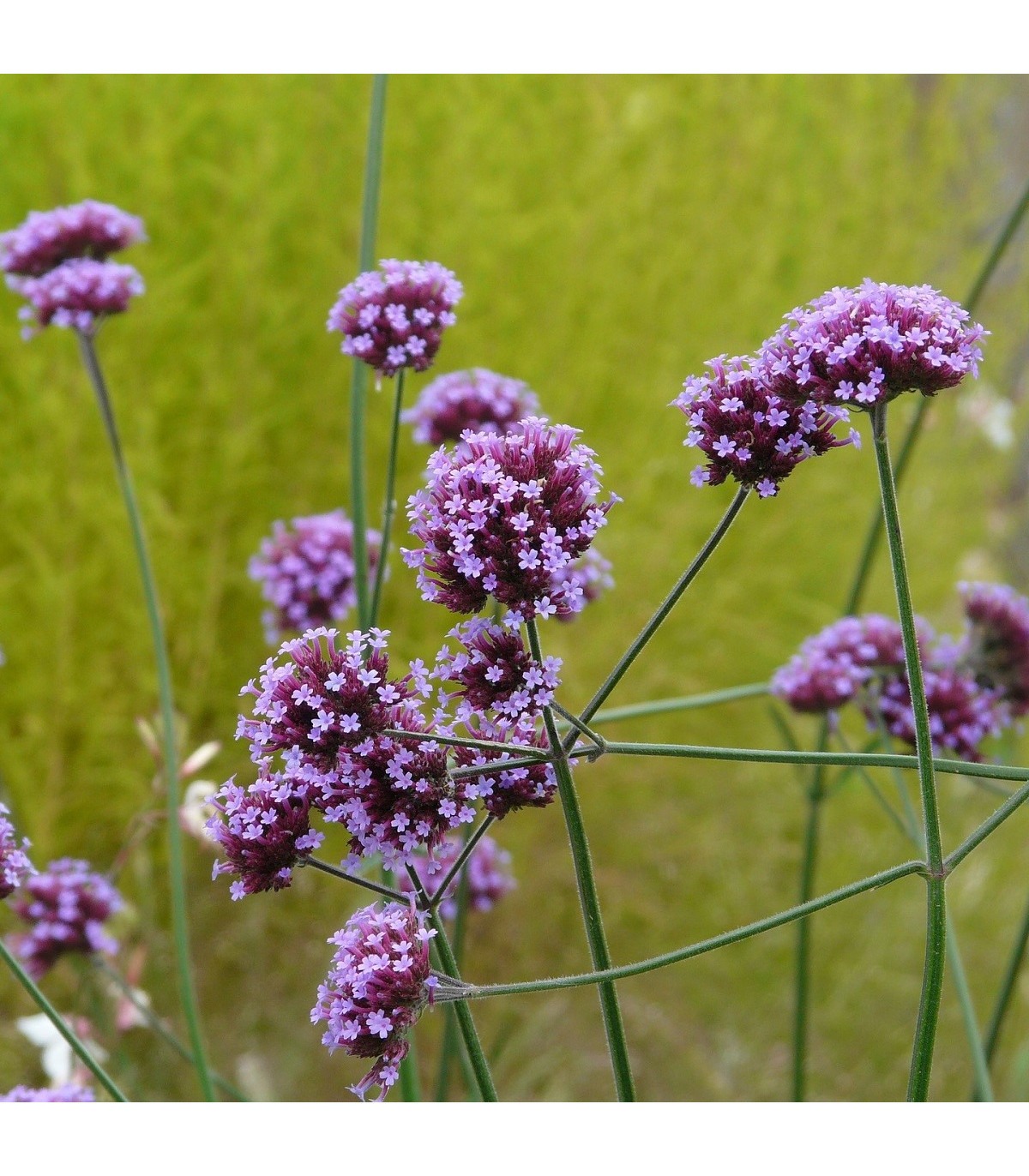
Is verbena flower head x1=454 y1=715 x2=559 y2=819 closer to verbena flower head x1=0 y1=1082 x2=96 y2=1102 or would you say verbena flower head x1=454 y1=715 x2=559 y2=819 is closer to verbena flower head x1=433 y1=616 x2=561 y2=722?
verbena flower head x1=433 y1=616 x2=561 y2=722

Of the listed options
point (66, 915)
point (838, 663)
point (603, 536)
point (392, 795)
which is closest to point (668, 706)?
point (838, 663)

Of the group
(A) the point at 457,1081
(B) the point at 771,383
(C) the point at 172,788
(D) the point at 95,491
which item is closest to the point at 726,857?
(A) the point at 457,1081

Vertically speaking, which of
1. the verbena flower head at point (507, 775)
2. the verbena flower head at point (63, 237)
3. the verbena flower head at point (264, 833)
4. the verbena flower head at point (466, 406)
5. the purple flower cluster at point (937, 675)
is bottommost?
the verbena flower head at point (264, 833)

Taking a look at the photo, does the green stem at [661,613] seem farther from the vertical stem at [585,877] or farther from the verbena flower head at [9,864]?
the verbena flower head at [9,864]

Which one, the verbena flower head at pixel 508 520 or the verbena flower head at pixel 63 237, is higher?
the verbena flower head at pixel 63 237

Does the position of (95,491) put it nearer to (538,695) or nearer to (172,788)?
(172,788)

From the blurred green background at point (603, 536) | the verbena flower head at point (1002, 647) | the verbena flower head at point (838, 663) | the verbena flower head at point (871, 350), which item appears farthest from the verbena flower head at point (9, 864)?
the blurred green background at point (603, 536)

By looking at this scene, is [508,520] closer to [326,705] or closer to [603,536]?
[326,705]

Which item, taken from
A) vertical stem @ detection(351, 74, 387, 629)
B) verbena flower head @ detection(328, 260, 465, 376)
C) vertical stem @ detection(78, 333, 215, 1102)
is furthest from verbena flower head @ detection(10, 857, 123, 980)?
verbena flower head @ detection(328, 260, 465, 376)
